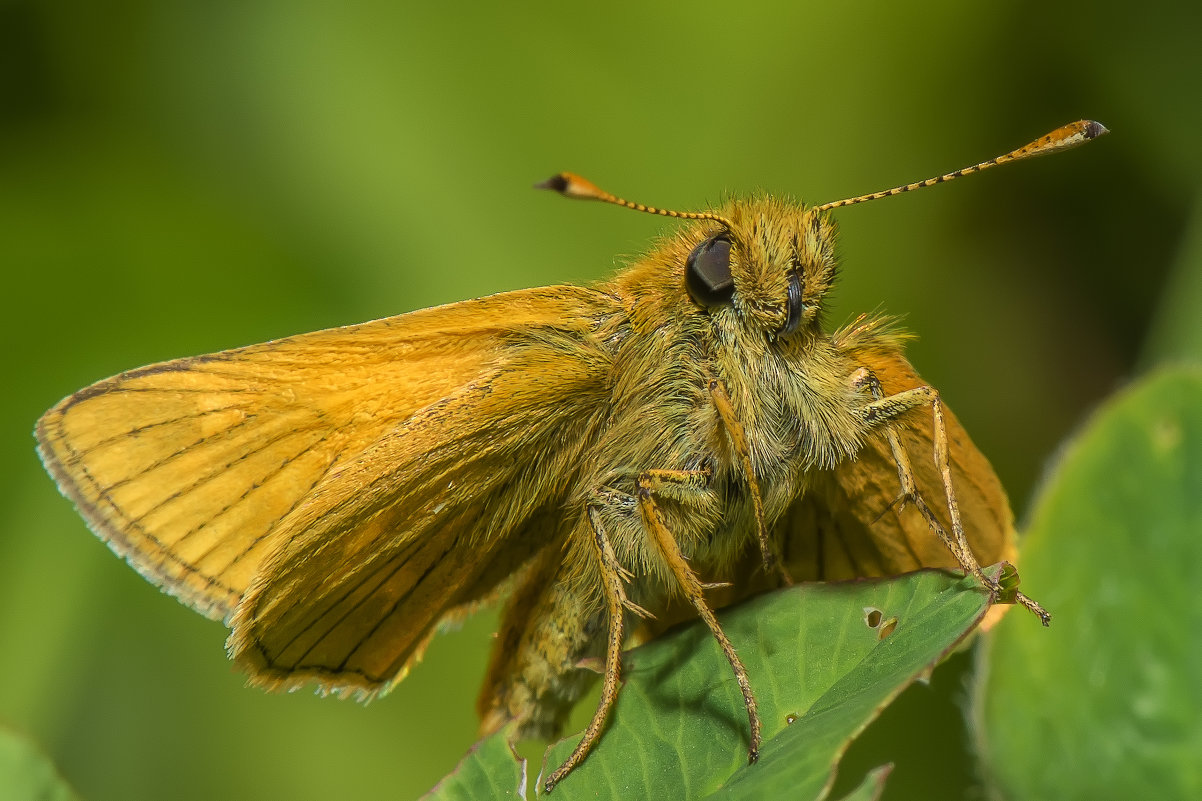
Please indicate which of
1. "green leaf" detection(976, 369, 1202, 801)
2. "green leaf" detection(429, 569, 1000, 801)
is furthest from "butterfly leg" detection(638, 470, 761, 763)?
"green leaf" detection(976, 369, 1202, 801)

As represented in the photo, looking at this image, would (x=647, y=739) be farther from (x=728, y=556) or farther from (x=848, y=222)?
(x=848, y=222)

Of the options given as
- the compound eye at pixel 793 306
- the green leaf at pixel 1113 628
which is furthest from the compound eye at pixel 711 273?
the green leaf at pixel 1113 628

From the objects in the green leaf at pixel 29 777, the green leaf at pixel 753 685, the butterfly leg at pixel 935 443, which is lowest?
the green leaf at pixel 753 685

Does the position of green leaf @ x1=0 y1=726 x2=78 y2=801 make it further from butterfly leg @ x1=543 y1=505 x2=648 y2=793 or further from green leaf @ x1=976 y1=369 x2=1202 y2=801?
green leaf @ x1=976 y1=369 x2=1202 y2=801

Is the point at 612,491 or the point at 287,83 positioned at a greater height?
the point at 287,83

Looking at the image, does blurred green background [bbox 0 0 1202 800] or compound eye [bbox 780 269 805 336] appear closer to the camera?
compound eye [bbox 780 269 805 336]

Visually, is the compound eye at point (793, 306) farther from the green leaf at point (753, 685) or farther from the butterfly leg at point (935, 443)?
the green leaf at point (753, 685)

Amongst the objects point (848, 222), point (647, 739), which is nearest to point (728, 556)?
point (647, 739)
